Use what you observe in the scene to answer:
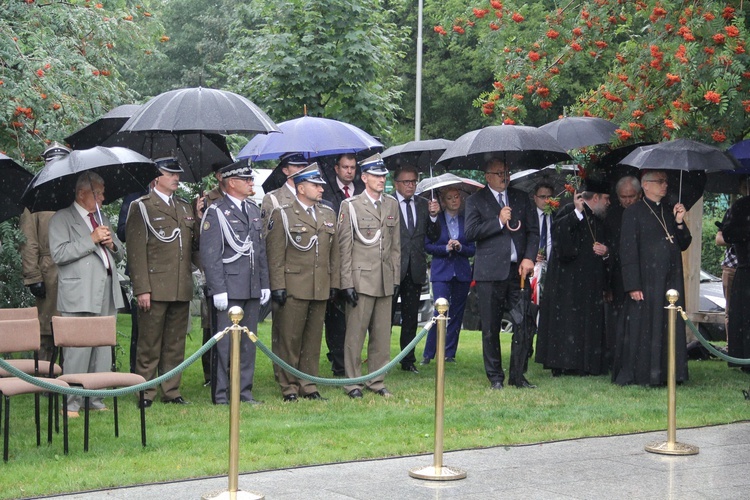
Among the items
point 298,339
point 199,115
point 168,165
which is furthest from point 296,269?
point 199,115

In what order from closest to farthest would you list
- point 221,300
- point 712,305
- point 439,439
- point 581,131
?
point 439,439 < point 221,300 < point 581,131 < point 712,305

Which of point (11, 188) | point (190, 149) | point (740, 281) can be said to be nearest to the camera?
point (11, 188)

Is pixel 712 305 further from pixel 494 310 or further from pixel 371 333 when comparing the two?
pixel 371 333

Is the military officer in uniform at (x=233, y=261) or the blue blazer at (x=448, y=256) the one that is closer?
the military officer in uniform at (x=233, y=261)

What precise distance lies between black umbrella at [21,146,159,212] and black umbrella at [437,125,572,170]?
3.05 m

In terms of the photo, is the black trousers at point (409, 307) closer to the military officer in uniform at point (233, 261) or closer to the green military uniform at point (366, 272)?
the green military uniform at point (366, 272)

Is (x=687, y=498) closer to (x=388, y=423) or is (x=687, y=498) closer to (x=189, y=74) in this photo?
(x=388, y=423)

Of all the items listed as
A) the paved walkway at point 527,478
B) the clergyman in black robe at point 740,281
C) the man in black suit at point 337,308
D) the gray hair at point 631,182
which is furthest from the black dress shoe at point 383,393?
the clergyman in black robe at point 740,281

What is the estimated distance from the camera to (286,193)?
446 inches

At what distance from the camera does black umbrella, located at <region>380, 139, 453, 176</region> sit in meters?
14.3

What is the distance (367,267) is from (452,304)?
3.11m

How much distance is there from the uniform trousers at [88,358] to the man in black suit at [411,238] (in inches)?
146

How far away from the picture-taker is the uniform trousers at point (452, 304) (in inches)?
555

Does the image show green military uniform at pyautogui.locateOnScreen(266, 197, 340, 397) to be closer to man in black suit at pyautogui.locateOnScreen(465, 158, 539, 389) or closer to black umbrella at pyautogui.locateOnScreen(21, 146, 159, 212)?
black umbrella at pyautogui.locateOnScreen(21, 146, 159, 212)
